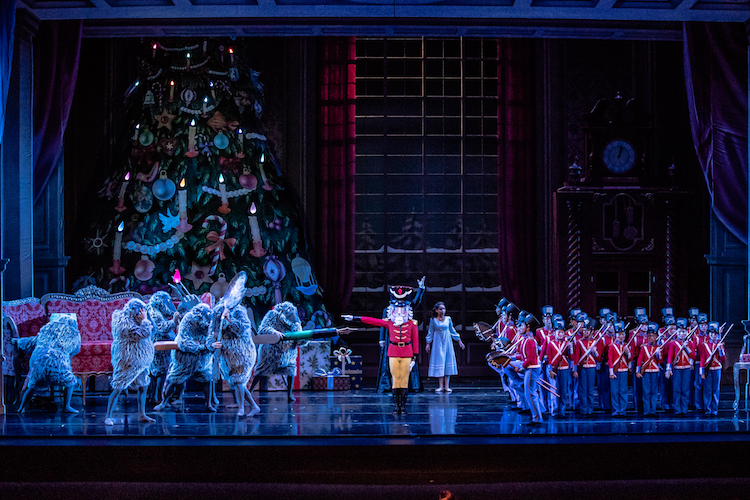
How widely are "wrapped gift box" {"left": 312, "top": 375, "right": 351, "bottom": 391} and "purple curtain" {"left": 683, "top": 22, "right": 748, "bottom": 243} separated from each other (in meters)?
4.92

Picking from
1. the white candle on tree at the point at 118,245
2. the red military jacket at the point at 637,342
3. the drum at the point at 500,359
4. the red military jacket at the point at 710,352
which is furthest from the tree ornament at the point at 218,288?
the red military jacket at the point at 710,352

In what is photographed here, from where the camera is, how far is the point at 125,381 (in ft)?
23.3

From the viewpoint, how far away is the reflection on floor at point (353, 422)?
640cm

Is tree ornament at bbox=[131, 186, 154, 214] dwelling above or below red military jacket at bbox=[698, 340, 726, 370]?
above

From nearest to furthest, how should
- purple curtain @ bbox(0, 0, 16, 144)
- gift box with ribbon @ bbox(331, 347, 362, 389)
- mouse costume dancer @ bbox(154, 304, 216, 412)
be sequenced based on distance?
mouse costume dancer @ bbox(154, 304, 216, 412)
purple curtain @ bbox(0, 0, 16, 144)
gift box with ribbon @ bbox(331, 347, 362, 389)

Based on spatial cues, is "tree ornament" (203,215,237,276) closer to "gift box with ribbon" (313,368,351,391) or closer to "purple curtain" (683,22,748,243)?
"gift box with ribbon" (313,368,351,391)

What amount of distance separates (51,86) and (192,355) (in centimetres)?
396

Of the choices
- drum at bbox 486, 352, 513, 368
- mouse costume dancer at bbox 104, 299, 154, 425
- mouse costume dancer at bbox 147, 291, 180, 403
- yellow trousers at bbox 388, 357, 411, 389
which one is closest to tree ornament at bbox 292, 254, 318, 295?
mouse costume dancer at bbox 147, 291, 180, 403

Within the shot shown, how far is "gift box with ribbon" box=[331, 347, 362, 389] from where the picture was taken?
9914 millimetres

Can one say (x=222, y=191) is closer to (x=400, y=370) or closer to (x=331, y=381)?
(x=331, y=381)

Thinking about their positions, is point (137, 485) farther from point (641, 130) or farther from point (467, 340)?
point (641, 130)

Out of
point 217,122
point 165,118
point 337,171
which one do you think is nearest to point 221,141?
point 217,122

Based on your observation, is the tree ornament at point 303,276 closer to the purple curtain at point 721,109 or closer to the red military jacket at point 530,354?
the red military jacket at point 530,354

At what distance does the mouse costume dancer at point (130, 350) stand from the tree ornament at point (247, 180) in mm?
3326
